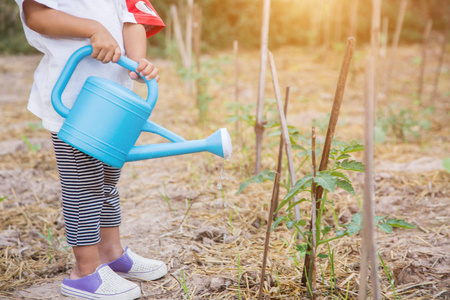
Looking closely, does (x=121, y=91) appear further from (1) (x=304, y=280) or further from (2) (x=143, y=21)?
(1) (x=304, y=280)

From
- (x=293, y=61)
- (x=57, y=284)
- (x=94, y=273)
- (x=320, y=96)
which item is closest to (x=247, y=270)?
(x=94, y=273)

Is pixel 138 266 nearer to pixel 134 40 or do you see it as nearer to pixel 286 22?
pixel 134 40

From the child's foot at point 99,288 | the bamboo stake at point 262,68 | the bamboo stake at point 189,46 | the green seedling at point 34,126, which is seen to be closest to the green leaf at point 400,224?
the child's foot at point 99,288

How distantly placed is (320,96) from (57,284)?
3563 millimetres

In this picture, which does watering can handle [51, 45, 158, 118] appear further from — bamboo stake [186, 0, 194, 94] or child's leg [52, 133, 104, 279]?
bamboo stake [186, 0, 194, 94]

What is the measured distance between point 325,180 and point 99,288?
759 mm

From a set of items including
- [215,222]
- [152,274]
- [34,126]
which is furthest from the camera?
[34,126]

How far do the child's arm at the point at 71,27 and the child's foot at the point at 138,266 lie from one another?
2.20 ft

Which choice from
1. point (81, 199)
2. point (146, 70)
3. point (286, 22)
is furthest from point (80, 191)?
point (286, 22)

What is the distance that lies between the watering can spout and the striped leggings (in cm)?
18

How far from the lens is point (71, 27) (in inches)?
44.1

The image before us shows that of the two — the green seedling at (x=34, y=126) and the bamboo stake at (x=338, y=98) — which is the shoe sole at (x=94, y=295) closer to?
the bamboo stake at (x=338, y=98)

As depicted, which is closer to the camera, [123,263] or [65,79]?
[65,79]

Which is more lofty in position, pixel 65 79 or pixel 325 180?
pixel 65 79
